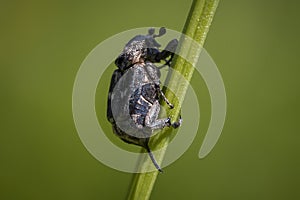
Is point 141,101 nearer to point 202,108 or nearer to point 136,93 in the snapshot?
point 136,93

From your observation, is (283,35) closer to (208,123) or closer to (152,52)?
(208,123)

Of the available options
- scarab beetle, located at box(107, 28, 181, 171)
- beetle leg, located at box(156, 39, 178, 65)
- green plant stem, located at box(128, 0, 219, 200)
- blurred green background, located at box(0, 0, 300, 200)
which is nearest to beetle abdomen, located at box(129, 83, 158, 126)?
scarab beetle, located at box(107, 28, 181, 171)

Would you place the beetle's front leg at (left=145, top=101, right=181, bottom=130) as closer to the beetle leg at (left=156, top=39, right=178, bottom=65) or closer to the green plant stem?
the green plant stem

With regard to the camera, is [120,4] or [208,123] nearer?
[208,123]

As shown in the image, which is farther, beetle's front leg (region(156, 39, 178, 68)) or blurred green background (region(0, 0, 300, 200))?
blurred green background (region(0, 0, 300, 200))

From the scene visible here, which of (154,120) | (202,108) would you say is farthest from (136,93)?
(202,108)

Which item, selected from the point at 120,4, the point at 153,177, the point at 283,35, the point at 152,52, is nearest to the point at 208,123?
the point at 283,35
